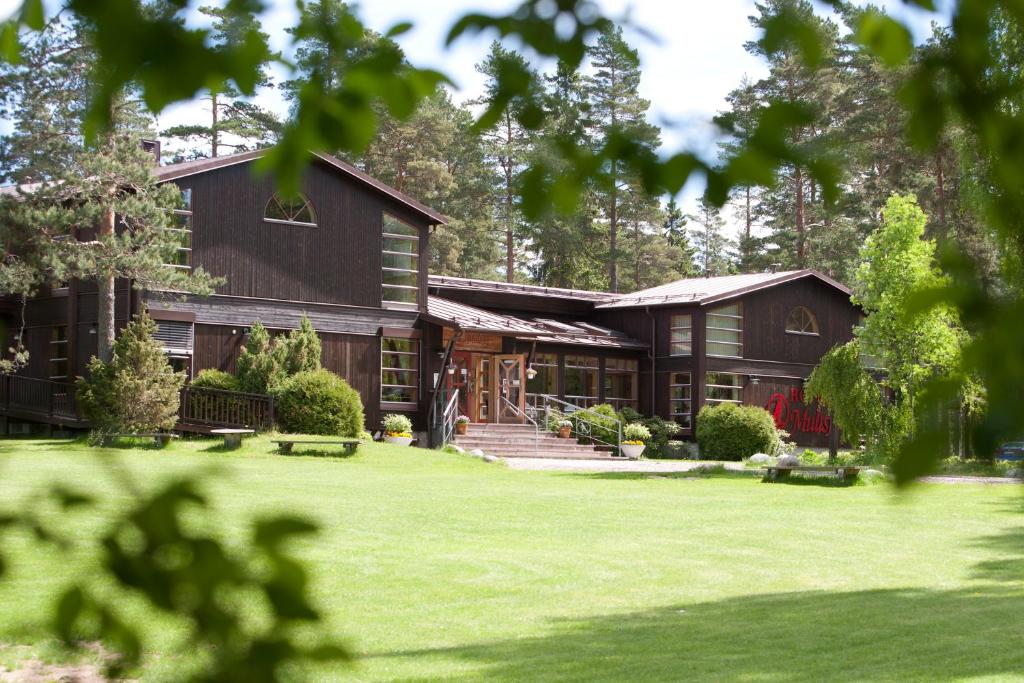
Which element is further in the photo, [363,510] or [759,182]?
[363,510]

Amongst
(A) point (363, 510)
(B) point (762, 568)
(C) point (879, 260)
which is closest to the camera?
(B) point (762, 568)

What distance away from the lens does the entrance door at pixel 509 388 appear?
106 feet

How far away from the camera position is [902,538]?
13734mm

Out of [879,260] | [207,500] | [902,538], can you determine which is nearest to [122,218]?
[879,260]

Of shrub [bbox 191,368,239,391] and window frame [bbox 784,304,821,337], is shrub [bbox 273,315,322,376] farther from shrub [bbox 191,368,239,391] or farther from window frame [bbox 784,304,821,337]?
window frame [bbox 784,304,821,337]

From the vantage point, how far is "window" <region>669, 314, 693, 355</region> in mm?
36188

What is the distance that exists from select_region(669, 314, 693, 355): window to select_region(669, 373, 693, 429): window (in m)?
0.71

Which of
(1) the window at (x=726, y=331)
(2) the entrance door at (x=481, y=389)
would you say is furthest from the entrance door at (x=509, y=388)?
(1) the window at (x=726, y=331)

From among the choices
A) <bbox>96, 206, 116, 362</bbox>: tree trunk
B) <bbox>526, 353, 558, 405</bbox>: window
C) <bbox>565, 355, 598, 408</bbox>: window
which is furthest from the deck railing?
<bbox>565, 355, 598, 408</bbox>: window

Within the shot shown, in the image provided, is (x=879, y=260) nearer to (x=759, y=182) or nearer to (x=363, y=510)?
(x=363, y=510)

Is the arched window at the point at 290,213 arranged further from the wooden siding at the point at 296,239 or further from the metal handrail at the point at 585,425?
the metal handrail at the point at 585,425

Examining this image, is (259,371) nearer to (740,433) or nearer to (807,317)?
(740,433)

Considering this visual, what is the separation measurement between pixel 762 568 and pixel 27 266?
1769 centimetres

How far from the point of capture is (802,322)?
38.4m
